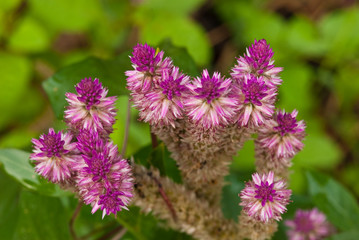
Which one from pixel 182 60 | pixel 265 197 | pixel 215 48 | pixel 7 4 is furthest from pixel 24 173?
pixel 215 48

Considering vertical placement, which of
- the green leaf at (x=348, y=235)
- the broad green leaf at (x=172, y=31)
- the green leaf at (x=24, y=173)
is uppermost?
the broad green leaf at (x=172, y=31)

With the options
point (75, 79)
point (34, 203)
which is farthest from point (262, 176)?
point (34, 203)

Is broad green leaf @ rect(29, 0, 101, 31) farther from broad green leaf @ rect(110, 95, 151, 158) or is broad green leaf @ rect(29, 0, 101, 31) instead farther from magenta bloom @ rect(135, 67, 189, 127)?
magenta bloom @ rect(135, 67, 189, 127)

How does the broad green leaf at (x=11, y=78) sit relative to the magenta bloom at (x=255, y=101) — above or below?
above

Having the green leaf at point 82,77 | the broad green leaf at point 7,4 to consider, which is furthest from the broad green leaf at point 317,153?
the broad green leaf at point 7,4

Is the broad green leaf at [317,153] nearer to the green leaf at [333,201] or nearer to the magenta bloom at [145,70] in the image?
the green leaf at [333,201]

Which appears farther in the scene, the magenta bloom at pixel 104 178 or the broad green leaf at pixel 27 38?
the broad green leaf at pixel 27 38

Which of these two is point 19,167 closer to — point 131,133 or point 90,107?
point 90,107
